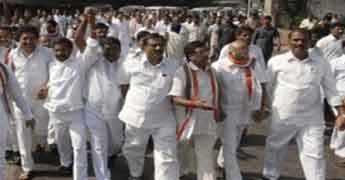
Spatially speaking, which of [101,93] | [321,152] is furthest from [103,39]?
[321,152]

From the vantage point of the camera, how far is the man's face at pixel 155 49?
5551 millimetres

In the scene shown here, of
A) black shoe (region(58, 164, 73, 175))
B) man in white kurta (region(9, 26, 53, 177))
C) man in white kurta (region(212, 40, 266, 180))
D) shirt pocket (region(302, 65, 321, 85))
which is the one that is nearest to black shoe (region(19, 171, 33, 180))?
man in white kurta (region(9, 26, 53, 177))

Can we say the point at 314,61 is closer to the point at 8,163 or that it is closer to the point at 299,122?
the point at 299,122

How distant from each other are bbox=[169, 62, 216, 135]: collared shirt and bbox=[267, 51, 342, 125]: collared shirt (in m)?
0.83

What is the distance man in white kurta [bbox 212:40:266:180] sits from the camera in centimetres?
572

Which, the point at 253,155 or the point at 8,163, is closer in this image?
the point at 8,163

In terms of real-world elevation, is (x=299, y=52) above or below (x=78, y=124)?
above

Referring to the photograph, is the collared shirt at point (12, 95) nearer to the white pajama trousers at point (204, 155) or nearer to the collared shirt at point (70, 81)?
the collared shirt at point (70, 81)

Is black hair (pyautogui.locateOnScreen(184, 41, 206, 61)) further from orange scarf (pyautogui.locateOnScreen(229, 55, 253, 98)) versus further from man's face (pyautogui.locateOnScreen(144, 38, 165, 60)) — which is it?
orange scarf (pyautogui.locateOnScreen(229, 55, 253, 98))

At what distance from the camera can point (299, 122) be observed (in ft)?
19.1

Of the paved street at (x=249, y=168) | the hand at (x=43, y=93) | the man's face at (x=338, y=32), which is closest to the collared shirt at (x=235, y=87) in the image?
the paved street at (x=249, y=168)

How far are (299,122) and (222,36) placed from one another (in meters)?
8.91

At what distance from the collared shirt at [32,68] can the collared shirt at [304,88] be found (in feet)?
8.63

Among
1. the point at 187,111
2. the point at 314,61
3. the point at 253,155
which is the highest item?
the point at 314,61
